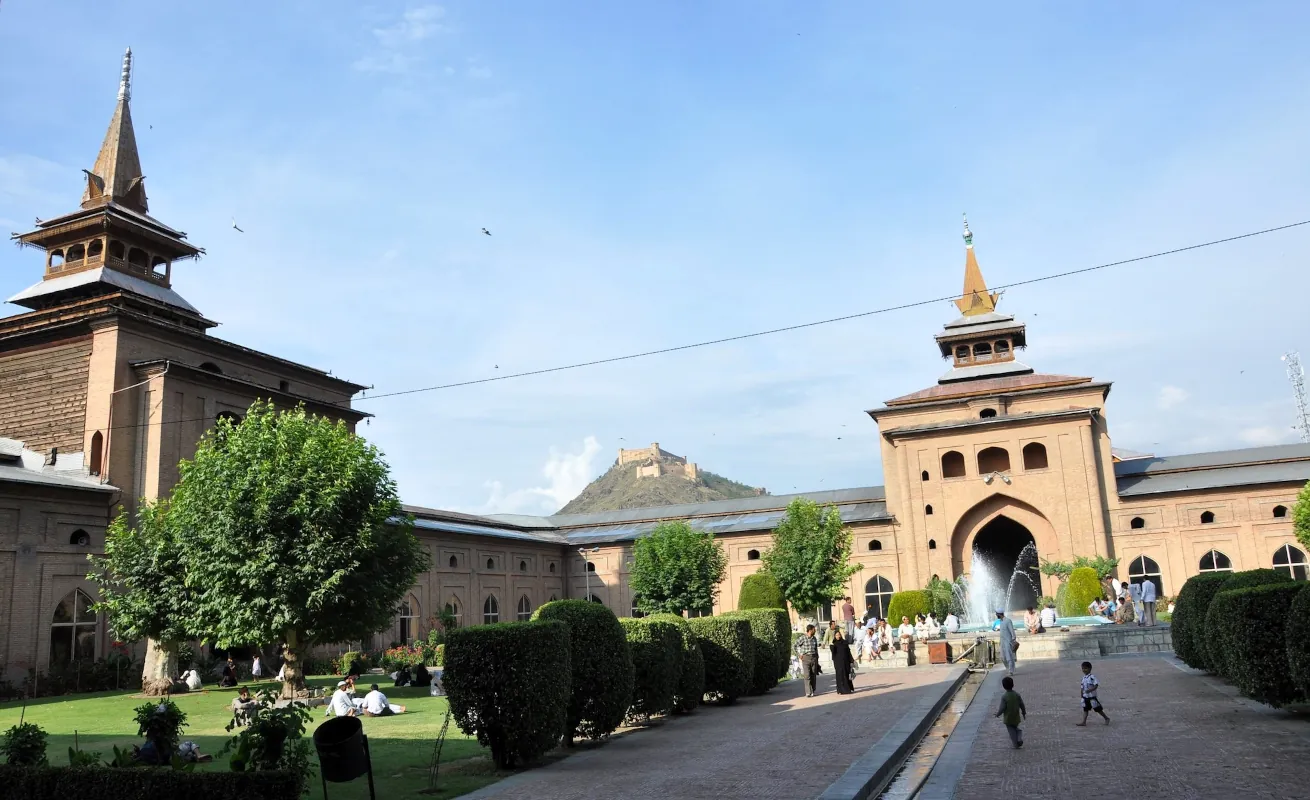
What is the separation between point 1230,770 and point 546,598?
157 ft

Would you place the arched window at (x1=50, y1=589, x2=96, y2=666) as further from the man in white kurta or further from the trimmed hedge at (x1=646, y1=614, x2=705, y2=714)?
the man in white kurta

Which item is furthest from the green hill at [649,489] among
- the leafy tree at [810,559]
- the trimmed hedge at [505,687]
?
the trimmed hedge at [505,687]

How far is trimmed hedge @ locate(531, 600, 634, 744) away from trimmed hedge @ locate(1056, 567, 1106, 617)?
92.6ft

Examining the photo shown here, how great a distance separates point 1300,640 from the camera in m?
11.4

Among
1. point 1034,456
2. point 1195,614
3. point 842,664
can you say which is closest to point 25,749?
point 842,664

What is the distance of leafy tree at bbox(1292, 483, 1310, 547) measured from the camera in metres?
37.7

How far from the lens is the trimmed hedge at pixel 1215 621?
14.0m

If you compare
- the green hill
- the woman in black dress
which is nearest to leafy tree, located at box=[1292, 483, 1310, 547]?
the woman in black dress

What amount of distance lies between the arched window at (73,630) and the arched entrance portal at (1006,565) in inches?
1461

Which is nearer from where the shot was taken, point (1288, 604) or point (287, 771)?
point (287, 771)

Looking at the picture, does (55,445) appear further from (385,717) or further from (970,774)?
(970,774)

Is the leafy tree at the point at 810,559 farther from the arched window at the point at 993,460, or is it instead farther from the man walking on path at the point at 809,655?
the man walking on path at the point at 809,655

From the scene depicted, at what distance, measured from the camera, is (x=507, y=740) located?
12.1 m

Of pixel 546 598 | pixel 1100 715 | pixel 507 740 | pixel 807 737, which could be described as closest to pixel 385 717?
A: pixel 507 740
